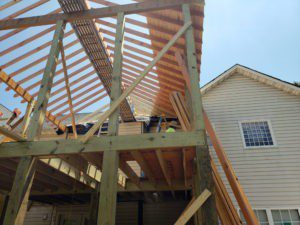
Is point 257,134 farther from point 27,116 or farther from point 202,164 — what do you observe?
point 27,116

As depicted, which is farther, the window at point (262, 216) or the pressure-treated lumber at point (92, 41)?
the window at point (262, 216)

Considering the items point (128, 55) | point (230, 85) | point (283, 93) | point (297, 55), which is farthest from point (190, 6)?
point (297, 55)

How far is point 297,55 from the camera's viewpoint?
16.5 m

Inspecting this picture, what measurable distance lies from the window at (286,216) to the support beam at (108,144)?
687 centimetres

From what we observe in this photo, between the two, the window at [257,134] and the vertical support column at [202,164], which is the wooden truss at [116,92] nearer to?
the vertical support column at [202,164]

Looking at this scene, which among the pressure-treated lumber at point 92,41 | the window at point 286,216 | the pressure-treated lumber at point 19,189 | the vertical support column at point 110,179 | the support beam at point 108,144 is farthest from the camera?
the window at point 286,216

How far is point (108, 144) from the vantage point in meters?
3.24

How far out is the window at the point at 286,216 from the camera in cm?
752

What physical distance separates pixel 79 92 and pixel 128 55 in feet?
9.86

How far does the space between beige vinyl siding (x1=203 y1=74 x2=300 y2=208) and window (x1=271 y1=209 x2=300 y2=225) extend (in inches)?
8.2

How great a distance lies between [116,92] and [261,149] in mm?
7543

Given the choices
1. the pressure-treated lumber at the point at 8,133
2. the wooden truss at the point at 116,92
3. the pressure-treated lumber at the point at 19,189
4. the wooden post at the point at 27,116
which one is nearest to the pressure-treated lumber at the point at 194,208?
the wooden truss at the point at 116,92

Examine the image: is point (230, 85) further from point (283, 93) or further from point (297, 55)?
point (297, 55)

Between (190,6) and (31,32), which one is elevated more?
(31,32)
